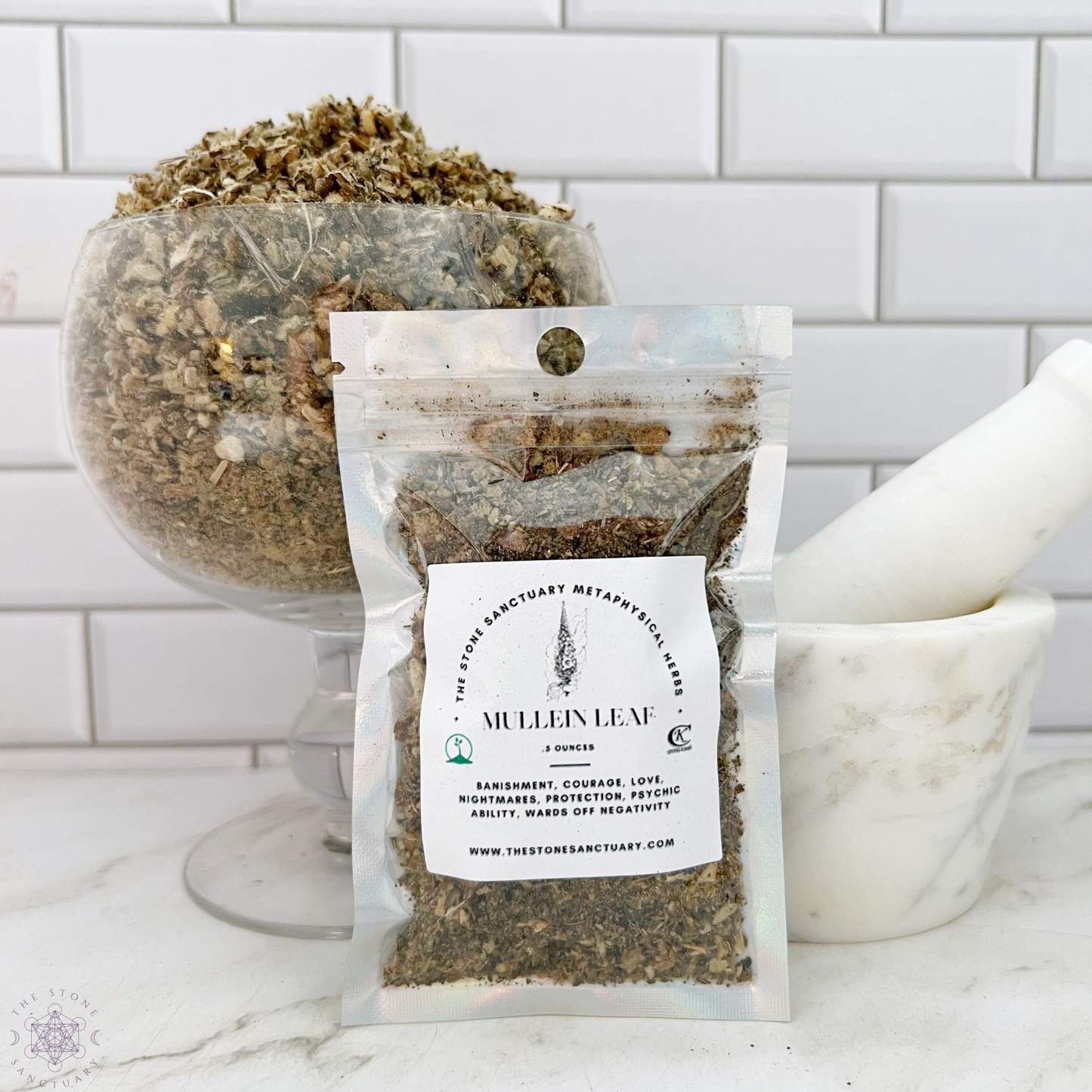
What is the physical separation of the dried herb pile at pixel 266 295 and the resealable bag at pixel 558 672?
0.09 ft

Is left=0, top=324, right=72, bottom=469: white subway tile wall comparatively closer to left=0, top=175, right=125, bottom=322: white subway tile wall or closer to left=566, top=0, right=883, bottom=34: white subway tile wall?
left=0, top=175, right=125, bottom=322: white subway tile wall

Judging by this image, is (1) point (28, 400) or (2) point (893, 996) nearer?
(2) point (893, 996)

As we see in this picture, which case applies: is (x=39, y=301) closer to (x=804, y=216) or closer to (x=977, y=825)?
(x=804, y=216)

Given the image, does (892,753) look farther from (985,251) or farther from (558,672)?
(985,251)

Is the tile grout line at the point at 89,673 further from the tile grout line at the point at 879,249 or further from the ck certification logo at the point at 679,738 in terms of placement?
the tile grout line at the point at 879,249

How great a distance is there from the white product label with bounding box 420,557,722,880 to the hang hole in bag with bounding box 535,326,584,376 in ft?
0.32

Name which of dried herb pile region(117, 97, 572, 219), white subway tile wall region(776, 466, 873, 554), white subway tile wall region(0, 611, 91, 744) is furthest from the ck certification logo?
white subway tile wall region(0, 611, 91, 744)

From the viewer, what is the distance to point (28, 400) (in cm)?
87

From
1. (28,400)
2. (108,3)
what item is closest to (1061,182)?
(108,3)

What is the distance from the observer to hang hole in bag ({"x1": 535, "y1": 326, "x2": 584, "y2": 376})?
1.61 feet

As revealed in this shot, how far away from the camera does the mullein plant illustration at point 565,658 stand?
0.48 metres

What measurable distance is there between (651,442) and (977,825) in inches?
12.1

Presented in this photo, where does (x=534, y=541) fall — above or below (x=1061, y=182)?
below

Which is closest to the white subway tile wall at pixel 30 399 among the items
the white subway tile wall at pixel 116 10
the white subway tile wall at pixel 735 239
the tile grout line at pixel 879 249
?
the white subway tile wall at pixel 116 10
